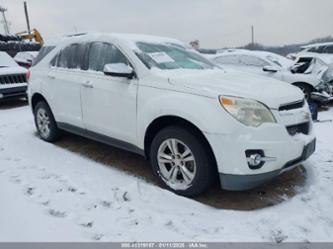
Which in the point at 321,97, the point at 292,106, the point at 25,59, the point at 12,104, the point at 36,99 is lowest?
the point at 12,104

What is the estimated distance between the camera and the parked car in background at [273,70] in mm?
8531

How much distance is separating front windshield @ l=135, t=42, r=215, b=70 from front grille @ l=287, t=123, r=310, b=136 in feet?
4.80

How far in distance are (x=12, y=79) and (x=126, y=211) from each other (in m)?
7.38

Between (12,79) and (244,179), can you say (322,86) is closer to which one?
(244,179)

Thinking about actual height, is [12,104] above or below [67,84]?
below

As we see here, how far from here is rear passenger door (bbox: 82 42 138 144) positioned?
12.2ft

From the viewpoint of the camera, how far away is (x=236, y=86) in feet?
10.6

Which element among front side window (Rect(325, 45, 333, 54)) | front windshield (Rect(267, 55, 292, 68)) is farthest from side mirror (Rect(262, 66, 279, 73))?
front side window (Rect(325, 45, 333, 54))

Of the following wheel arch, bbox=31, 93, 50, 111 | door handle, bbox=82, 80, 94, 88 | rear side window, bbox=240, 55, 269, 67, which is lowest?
rear side window, bbox=240, 55, 269, 67

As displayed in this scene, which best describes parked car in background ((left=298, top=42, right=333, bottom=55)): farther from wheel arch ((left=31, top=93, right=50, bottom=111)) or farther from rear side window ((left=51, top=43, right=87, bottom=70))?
wheel arch ((left=31, top=93, right=50, bottom=111))

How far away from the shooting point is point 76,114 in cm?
452

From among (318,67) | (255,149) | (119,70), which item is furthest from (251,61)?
(255,149)

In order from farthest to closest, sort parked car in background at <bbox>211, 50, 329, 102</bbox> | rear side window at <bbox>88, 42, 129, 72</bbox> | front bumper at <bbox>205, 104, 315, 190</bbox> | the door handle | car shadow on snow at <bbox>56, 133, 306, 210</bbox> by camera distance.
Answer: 1. parked car in background at <bbox>211, 50, 329, 102</bbox>
2. the door handle
3. rear side window at <bbox>88, 42, 129, 72</bbox>
4. car shadow on snow at <bbox>56, 133, 306, 210</bbox>
5. front bumper at <bbox>205, 104, 315, 190</bbox>

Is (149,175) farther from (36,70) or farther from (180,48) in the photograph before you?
(36,70)
